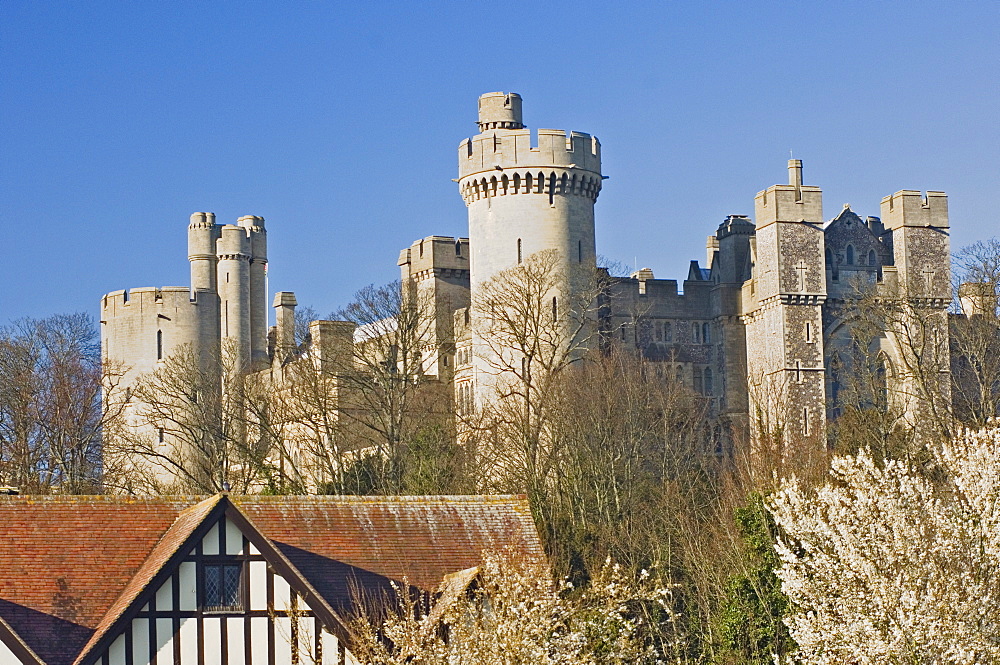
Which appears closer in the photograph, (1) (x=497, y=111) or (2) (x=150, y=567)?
(2) (x=150, y=567)

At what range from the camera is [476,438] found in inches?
1732

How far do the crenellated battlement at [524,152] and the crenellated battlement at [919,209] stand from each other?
9832 mm

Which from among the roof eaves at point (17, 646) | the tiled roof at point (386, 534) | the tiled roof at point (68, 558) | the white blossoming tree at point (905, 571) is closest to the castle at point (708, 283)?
the tiled roof at point (386, 534)

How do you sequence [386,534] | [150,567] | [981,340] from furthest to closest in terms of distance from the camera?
Answer: 1. [981,340]
2. [386,534]
3. [150,567]

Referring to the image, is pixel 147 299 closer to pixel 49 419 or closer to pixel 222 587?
pixel 49 419

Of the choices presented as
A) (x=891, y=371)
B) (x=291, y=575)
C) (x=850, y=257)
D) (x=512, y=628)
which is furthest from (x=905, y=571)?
(x=850, y=257)

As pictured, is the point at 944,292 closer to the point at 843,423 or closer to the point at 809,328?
the point at 809,328

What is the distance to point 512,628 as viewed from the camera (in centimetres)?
1700

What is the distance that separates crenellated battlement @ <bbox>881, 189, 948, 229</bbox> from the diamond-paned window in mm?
37318

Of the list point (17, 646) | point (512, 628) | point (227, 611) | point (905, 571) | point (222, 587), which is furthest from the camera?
point (222, 587)

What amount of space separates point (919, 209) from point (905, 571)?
37.8 metres

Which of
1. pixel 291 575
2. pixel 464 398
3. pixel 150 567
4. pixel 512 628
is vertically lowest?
pixel 512 628

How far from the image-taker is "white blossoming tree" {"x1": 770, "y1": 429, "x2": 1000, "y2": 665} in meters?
18.3

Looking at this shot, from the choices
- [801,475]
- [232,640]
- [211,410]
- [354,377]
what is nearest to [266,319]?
[211,410]
